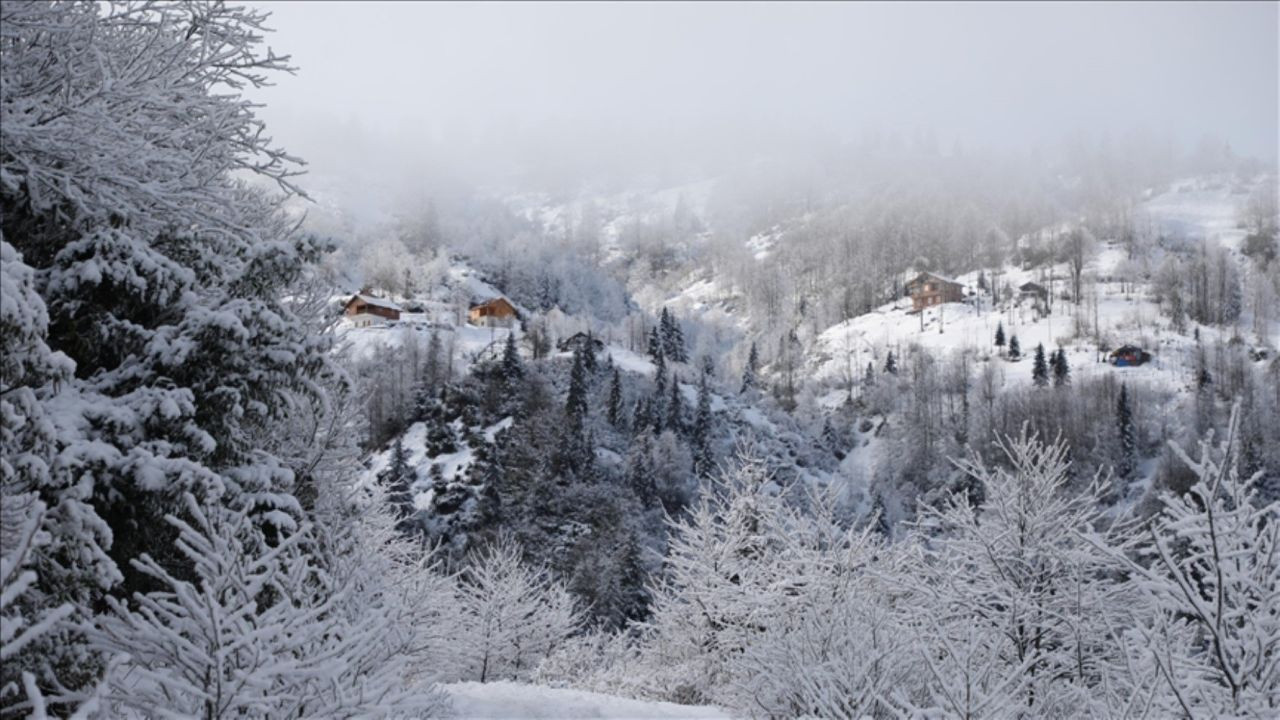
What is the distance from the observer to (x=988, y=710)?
18.7ft

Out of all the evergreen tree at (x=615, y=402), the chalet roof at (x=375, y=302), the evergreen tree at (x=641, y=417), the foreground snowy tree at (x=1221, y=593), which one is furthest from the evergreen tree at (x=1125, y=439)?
the chalet roof at (x=375, y=302)

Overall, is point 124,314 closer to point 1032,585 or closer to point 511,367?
point 1032,585

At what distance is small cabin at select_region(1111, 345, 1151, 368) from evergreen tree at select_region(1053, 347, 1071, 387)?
7.95 m

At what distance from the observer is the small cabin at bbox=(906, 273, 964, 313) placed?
5202 inches

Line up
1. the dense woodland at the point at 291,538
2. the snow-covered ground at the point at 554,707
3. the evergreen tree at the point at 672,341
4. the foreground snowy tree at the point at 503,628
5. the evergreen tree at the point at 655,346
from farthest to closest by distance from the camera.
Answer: the evergreen tree at the point at 672,341
the evergreen tree at the point at 655,346
the foreground snowy tree at the point at 503,628
the snow-covered ground at the point at 554,707
the dense woodland at the point at 291,538

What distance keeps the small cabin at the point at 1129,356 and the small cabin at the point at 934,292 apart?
38.7m

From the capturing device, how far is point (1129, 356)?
94125 millimetres

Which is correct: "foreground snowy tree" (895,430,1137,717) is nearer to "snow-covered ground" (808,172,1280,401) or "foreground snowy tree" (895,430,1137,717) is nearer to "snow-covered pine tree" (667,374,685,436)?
"snow-covered pine tree" (667,374,685,436)

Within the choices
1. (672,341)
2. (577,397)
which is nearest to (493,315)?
(672,341)

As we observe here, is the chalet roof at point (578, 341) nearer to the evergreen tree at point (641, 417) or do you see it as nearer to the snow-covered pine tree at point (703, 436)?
the evergreen tree at point (641, 417)

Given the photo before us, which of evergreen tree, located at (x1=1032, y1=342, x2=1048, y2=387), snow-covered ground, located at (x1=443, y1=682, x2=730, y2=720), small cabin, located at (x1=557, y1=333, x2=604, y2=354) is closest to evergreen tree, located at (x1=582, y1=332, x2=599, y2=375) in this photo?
small cabin, located at (x1=557, y1=333, x2=604, y2=354)

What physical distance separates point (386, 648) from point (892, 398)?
316 ft

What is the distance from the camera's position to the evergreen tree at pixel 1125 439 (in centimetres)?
7156

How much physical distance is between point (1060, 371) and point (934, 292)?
150ft
